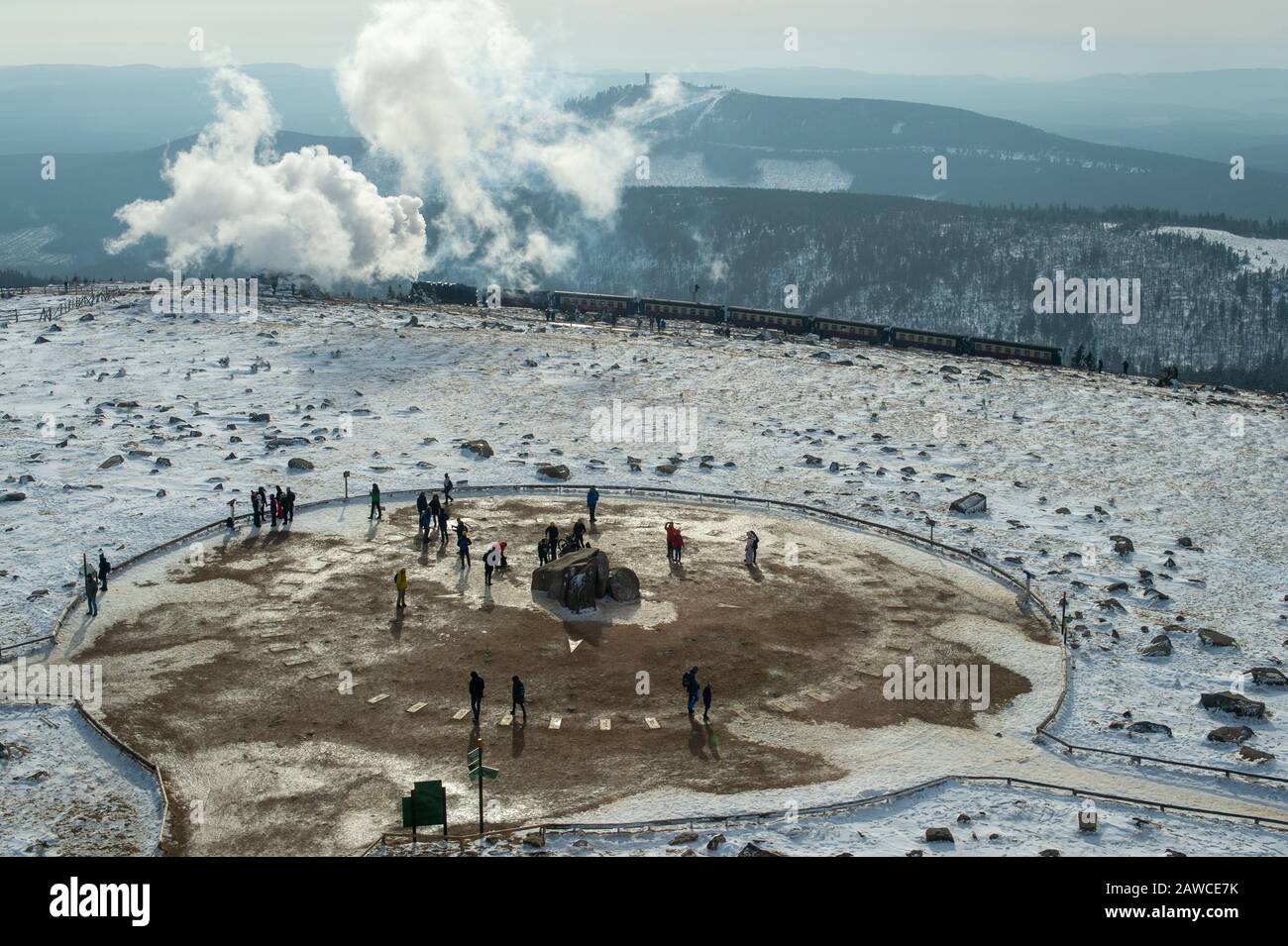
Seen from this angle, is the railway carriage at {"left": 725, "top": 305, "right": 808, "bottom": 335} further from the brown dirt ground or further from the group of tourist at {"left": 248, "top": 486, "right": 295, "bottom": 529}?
the group of tourist at {"left": 248, "top": 486, "right": 295, "bottom": 529}

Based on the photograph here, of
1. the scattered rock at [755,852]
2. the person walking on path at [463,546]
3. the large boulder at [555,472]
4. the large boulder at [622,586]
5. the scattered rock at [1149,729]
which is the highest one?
the large boulder at [555,472]

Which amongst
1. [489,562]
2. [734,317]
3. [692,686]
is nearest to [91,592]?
[489,562]

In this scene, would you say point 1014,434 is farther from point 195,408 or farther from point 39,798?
point 39,798

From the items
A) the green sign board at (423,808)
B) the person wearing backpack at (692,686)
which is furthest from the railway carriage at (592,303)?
the green sign board at (423,808)

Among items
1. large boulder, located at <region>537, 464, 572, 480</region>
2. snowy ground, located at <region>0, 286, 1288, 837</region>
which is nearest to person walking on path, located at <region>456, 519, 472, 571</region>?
snowy ground, located at <region>0, 286, 1288, 837</region>

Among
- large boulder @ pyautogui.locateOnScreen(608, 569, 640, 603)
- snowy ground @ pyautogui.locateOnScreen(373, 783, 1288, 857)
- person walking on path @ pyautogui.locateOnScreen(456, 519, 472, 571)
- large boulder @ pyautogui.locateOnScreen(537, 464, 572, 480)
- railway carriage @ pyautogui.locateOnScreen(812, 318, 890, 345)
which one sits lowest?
snowy ground @ pyautogui.locateOnScreen(373, 783, 1288, 857)

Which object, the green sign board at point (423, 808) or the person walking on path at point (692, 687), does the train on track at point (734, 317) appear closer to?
the person walking on path at point (692, 687)
